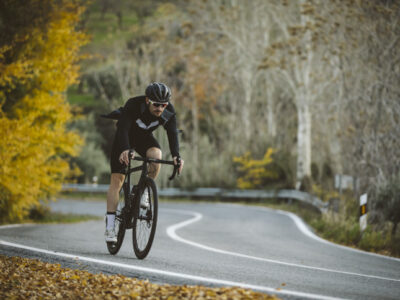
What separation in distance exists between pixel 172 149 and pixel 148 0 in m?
63.4

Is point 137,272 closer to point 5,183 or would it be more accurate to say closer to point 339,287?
point 339,287

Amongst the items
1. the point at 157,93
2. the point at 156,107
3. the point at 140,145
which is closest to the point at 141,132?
the point at 140,145

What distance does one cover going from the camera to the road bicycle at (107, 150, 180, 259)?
6.75 m

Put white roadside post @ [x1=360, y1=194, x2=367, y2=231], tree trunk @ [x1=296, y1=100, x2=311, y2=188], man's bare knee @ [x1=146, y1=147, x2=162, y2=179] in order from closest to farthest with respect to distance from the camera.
Result: man's bare knee @ [x1=146, y1=147, x2=162, y2=179]
white roadside post @ [x1=360, y1=194, x2=367, y2=231]
tree trunk @ [x1=296, y1=100, x2=311, y2=188]

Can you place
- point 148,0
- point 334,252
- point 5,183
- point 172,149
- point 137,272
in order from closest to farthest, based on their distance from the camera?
point 137,272, point 172,149, point 334,252, point 5,183, point 148,0

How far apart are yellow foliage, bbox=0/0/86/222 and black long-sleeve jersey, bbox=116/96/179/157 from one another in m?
7.73

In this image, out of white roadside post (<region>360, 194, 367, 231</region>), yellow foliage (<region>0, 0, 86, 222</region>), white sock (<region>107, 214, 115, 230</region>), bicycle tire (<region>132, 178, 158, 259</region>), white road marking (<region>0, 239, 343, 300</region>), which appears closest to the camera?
white road marking (<region>0, 239, 343, 300</region>)

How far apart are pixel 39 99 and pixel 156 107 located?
9117 mm

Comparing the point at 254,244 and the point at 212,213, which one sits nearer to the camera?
the point at 254,244

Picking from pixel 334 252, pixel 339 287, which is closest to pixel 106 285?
pixel 339 287

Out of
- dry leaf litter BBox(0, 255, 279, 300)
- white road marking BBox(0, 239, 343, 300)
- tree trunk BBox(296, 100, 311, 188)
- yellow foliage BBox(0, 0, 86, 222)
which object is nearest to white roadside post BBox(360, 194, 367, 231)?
white road marking BBox(0, 239, 343, 300)

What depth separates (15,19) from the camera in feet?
49.3

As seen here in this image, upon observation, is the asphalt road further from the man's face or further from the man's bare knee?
the man's face

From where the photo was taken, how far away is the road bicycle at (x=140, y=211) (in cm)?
675
